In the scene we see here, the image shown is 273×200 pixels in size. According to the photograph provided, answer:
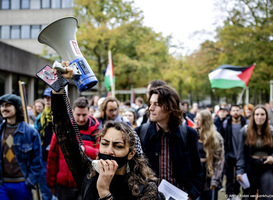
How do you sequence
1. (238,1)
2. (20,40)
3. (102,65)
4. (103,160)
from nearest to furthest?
(103,160) < (238,1) < (102,65) < (20,40)

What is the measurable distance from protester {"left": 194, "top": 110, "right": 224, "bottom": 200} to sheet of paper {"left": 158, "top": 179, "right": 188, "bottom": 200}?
7.50ft

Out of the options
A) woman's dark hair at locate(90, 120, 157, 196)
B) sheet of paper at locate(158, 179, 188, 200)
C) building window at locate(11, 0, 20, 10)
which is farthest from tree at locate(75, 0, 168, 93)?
woman's dark hair at locate(90, 120, 157, 196)

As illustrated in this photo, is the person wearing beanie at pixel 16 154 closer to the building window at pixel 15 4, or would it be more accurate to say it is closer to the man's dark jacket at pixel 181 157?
the man's dark jacket at pixel 181 157

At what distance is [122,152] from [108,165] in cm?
23

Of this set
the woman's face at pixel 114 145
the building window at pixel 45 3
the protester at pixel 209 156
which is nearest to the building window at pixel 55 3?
the building window at pixel 45 3

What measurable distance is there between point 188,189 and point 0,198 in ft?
8.06

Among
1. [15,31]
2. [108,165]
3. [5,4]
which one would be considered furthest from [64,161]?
[5,4]

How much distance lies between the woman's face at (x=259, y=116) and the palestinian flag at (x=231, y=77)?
581 centimetres

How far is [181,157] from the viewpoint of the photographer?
3.25 meters

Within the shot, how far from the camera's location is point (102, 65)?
1025 inches

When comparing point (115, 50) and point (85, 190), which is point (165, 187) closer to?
point (85, 190)

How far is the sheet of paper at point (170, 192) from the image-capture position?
2879 millimetres

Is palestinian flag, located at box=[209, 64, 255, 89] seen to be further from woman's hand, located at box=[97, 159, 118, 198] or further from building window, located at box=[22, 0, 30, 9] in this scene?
building window, located at box=[22, 0, 30, 9]

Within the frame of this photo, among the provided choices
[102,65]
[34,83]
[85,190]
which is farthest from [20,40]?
[85,190]
